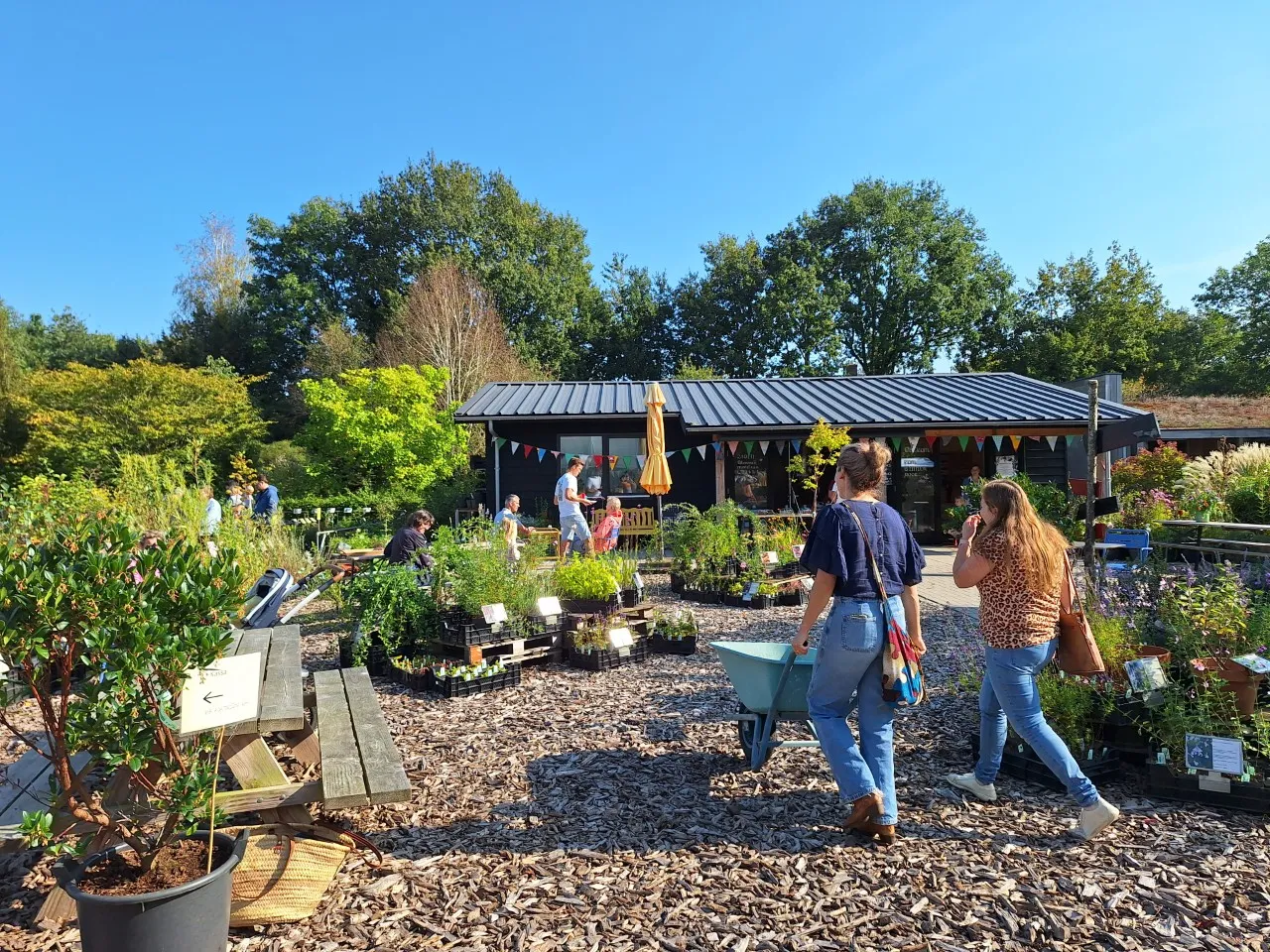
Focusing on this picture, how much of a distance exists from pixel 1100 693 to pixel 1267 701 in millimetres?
814

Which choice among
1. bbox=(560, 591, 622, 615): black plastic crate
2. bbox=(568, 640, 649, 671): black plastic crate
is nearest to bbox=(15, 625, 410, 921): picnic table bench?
bbox=(568, 640, 649, 671): black plastic crate

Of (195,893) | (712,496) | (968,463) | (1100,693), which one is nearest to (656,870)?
(195,893)

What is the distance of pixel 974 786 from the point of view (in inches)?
135

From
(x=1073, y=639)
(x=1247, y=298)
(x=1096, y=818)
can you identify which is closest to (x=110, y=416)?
(x=1073, y=639)

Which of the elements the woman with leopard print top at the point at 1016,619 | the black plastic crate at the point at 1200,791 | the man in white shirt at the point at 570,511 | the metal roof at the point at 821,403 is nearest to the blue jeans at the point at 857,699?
the woman with leopard print top at the point at 1016,619

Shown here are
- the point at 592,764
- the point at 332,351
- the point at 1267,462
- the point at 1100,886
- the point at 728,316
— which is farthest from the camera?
the point at 728,316

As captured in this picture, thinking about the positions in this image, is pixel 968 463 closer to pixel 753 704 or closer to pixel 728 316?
pixel 753 704

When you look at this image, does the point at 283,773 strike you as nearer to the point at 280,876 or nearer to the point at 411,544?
the point at 280,876

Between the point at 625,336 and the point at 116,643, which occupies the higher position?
the point at 625,336

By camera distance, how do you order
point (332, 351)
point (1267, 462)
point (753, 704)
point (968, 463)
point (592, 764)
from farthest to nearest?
point (332, 351), point (968, 463), point (1267, 462), point (592, 764), point (753, 704)

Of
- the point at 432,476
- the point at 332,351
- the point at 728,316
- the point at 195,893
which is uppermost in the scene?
the point at 728,316

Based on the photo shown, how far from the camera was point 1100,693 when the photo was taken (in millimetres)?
3783

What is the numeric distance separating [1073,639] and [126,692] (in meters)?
3.69

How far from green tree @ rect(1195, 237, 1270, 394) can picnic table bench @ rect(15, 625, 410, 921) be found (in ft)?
138
